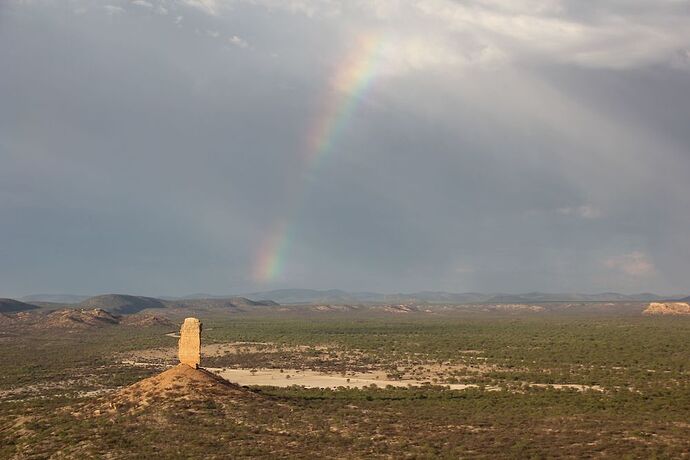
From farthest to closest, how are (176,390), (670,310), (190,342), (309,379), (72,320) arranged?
(670,310) < (72,320) < (309,379) < (190,342) < (176,390)

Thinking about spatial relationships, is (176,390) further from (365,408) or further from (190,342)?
(365,408)

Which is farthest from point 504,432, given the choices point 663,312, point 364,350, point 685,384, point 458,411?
point 663,312

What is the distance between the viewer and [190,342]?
1471 inches

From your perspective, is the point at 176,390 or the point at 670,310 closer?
the point at 176,390

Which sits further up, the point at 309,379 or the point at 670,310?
the point at 670,310

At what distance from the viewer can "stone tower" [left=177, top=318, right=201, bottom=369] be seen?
36.9m

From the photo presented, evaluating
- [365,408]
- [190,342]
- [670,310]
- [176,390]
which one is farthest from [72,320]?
[670,310]

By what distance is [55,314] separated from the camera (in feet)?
482

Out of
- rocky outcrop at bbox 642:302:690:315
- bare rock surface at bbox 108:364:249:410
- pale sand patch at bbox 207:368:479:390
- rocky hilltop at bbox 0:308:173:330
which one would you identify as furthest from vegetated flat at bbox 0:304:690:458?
rocky outcrop at bbox 642:302:690:315

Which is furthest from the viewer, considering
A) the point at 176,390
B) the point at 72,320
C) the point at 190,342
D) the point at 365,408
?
the point at 72,320

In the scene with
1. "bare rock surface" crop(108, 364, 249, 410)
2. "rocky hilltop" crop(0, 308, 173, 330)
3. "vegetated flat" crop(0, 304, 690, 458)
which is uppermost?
"bare rock surface" crop(108, 364, 249, 410)

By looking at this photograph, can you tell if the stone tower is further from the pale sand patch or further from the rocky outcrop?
the rocky outcrop

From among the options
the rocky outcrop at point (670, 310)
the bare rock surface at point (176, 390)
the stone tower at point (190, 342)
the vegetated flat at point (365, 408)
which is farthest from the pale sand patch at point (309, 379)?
the rocky outcrop at point (670, 310)

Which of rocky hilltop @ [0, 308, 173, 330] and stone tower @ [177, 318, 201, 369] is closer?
stone tower @ [177, 318, 201, 369]
